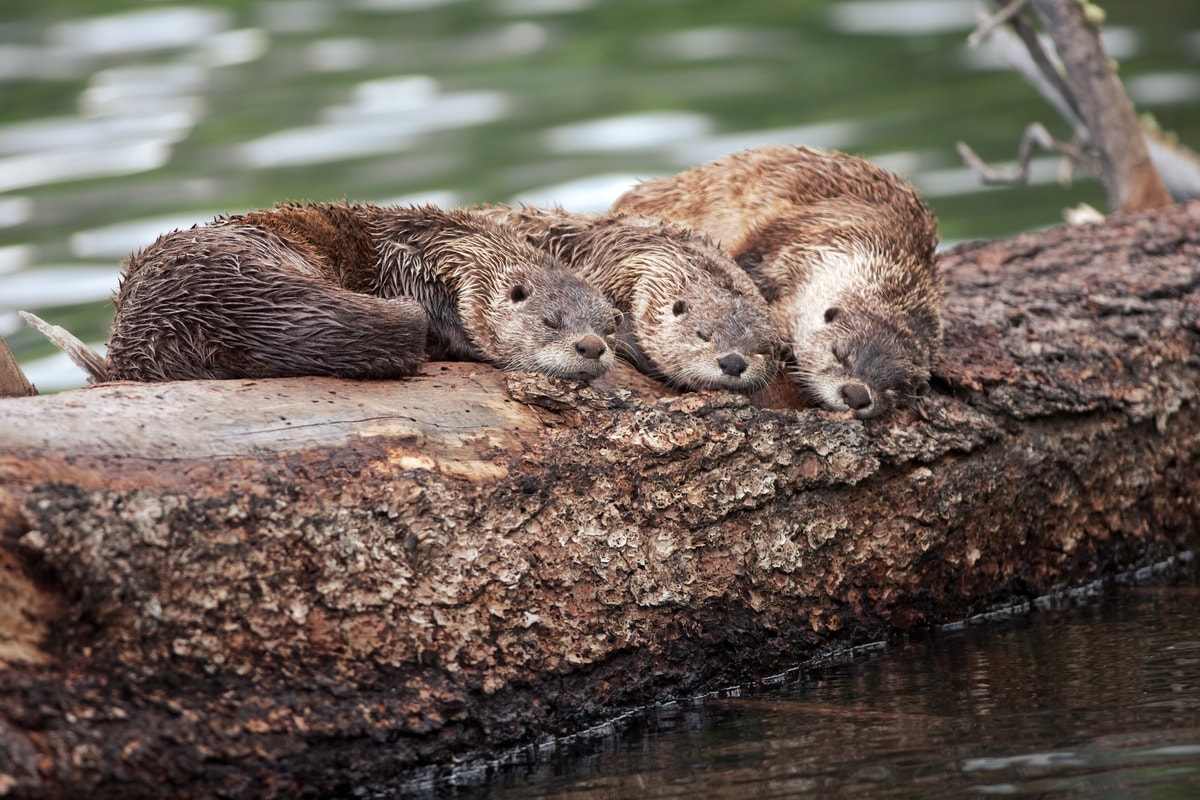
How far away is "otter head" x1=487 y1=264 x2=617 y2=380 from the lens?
4.66 meters

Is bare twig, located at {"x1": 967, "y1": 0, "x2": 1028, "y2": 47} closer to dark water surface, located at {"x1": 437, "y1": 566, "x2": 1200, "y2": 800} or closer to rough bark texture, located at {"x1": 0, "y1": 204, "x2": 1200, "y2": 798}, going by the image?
rough bark texture, located at {"x1": 0, "y1": 204, "x2": 1200, "y2": 798}

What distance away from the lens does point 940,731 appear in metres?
3.88

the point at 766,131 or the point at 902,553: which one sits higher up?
the point at 766,131

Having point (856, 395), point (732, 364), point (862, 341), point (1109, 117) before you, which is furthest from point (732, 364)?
point (1109, 117)

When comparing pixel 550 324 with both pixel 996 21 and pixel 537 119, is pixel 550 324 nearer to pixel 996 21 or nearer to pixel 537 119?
pixel 996 21

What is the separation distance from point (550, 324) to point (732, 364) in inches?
23.4

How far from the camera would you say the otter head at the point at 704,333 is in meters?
4.81

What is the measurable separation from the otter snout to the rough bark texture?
281 mm

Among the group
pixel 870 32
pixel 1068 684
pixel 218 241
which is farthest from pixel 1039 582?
pixel 870 32

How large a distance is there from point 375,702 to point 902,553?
5.91 ft

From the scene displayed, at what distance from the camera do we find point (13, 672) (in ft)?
10.9

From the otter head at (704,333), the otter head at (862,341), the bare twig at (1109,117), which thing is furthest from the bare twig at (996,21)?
the otter head at (704,333)

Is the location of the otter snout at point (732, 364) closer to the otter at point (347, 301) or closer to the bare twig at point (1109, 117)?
the otter at point (347, 301)

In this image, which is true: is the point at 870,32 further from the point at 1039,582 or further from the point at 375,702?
the point at 375,702
